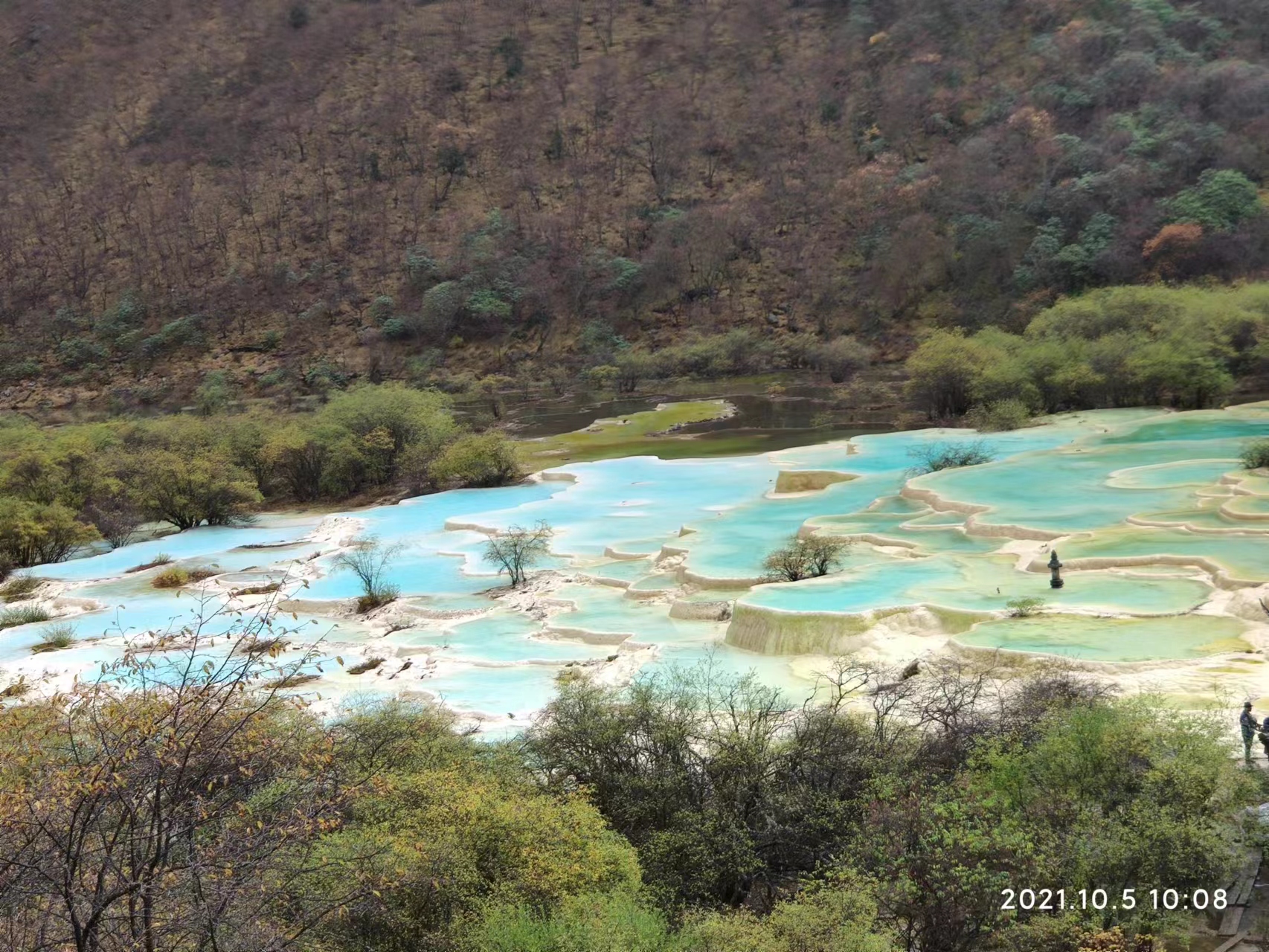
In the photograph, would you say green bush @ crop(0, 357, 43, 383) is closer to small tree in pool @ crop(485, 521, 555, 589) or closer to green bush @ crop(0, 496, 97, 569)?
green bush @ crop(0, 496, 97, 569)

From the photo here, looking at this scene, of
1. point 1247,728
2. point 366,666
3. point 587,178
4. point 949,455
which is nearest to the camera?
point 1247,728

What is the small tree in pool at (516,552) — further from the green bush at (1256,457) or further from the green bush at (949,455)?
the green bush at (1256,457)

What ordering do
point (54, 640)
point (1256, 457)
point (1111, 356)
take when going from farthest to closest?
point (1111, 356)
point (1256, 457)
point (54, 640)

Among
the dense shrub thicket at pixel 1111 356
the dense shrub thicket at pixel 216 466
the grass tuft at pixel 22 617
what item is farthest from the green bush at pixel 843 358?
the grass tuft at pixel 22 617

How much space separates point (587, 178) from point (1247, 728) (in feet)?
213

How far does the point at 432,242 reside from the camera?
6875 centimetres

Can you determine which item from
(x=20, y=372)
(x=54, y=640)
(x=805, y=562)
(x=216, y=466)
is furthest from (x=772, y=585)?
(x=20, y=372)

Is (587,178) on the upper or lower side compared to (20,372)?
upper

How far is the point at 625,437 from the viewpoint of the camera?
38.5 meters

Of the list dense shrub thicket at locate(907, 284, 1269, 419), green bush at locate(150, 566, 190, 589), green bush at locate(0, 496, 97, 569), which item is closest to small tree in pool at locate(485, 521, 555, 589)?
green bush at locate(150, 566, 190, 589)

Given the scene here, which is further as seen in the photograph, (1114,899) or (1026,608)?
(1026,608)

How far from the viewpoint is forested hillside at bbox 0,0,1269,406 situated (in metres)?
53.0

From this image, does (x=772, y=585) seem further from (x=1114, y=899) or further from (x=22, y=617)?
(x=22, y=617)

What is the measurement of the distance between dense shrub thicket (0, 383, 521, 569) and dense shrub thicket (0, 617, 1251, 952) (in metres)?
18.3
